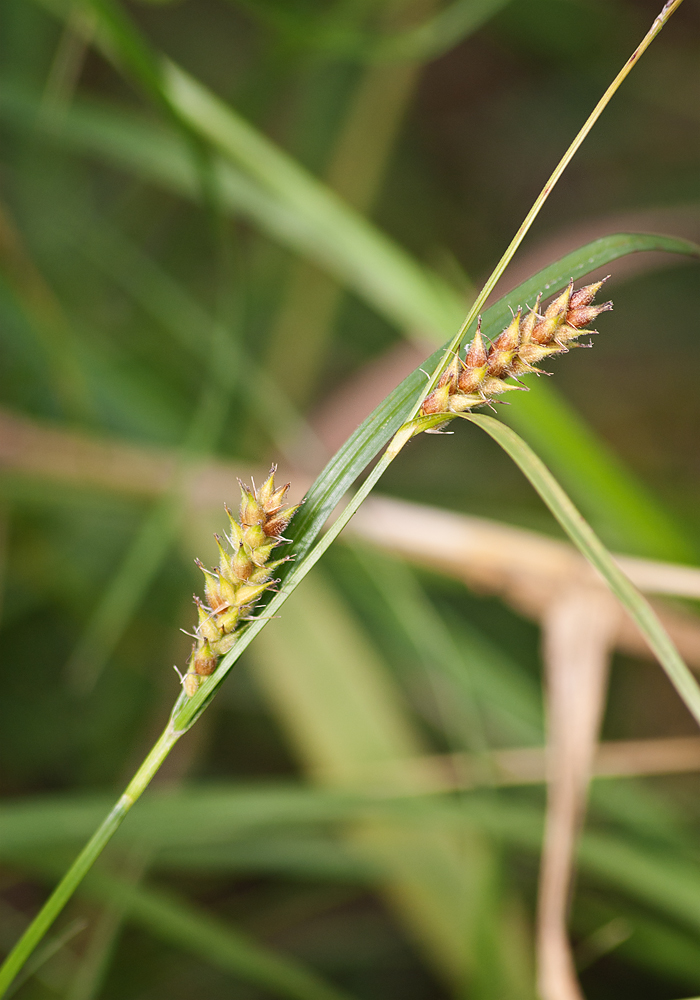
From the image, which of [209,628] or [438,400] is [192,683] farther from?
[438,400]

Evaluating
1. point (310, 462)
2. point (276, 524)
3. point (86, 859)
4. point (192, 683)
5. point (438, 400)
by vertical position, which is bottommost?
point (86, 859)

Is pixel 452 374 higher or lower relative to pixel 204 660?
higher

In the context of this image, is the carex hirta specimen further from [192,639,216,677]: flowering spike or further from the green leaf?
the green leaf

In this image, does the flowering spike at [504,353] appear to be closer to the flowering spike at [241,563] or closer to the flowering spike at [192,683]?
the flowering spike at [241,563]

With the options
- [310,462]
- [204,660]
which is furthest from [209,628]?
[310,462]

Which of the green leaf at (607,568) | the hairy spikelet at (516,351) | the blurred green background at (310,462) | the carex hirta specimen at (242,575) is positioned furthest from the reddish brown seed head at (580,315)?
the blurred green background at (310,462)

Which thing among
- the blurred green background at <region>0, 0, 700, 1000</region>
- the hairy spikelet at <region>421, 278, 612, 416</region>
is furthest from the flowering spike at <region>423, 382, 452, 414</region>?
the blurred green background at <region>0, 0, 700, 1000</region>
